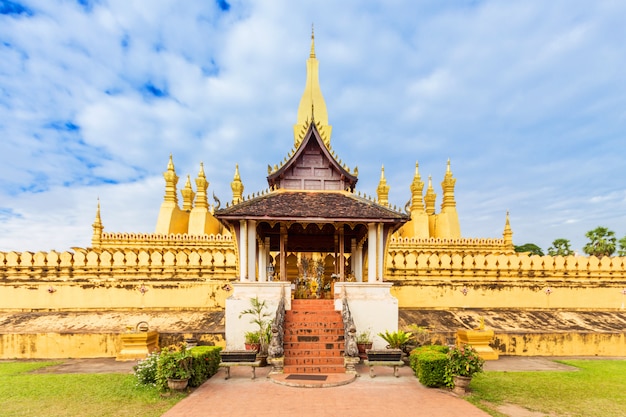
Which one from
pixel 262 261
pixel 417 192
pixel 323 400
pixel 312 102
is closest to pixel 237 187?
pixel 312 102

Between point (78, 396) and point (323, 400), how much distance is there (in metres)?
5.86

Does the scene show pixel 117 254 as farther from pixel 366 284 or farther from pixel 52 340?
Answer: pixel 366 284

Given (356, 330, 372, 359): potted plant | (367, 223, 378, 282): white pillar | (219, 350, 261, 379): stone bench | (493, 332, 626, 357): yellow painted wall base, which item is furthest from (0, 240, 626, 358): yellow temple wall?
(219, 350, 261, 379): stone bench

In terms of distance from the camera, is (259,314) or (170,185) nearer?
(259,314)

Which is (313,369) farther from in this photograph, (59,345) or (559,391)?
(59,345)

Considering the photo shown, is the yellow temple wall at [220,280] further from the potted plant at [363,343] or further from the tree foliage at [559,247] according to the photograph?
the tree foliage at [559,247]

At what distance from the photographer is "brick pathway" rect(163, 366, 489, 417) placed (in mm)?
7504

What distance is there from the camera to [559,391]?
9.10m

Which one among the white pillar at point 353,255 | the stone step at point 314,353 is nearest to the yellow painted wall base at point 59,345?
the stone step at point 314,353

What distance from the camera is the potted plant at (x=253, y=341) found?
11242 mm

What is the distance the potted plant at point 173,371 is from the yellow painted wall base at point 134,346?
4.15 metres

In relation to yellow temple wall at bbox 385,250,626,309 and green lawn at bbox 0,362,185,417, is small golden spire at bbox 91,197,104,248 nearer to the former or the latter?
green lawn at bbox 0,362,185,417

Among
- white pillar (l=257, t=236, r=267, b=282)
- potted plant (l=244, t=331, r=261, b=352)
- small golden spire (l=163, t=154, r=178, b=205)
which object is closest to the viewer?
potted plant (l=244, t=331, r=261, b=352)

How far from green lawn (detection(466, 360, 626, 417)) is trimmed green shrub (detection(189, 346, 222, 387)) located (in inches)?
266
